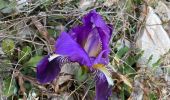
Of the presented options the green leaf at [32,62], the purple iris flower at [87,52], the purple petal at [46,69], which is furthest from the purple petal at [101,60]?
the green leaf at [32,62]

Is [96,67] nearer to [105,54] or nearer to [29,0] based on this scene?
[105,54]

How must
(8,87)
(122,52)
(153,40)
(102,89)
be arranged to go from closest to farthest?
1. (102,89)
2. (8,87)
3. (122,52)
4. (153,40)

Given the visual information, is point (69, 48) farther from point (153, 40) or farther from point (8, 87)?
point (153, 40)

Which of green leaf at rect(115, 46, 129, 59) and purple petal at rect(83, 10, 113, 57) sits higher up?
purple petal at rect(83, 10, 113, 57)

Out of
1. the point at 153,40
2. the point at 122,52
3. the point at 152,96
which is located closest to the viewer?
the point at 152,96

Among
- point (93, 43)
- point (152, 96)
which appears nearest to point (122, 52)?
point (152, 96)

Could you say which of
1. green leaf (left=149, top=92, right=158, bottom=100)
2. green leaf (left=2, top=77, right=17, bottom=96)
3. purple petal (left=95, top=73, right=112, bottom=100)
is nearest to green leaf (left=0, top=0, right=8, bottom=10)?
green leaf (left=2, top=77, right=17, bottom=96)

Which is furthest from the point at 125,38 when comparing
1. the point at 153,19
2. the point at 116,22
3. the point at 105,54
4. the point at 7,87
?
the point at 7,87

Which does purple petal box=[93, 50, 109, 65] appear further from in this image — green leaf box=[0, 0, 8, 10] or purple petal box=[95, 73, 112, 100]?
green leaf box=[0, 0, 8, 10]
